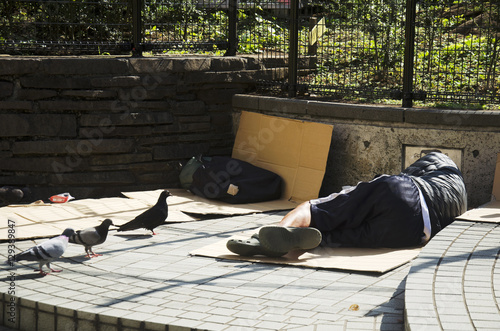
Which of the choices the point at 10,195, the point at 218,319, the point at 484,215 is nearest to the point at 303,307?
the point at 218,319

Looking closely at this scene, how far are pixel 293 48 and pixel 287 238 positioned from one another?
3732 mm

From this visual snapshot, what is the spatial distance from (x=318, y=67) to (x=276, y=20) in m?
0.79

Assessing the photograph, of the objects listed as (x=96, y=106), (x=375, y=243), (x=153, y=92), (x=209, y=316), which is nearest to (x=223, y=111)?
(x=153, y=92)

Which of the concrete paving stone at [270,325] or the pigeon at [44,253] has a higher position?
the pigeon at [44,253]

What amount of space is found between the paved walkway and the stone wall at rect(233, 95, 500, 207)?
5.01 ft

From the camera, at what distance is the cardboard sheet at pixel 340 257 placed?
5125 mm

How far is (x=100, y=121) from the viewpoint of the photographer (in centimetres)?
805

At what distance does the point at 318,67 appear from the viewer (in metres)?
8.86

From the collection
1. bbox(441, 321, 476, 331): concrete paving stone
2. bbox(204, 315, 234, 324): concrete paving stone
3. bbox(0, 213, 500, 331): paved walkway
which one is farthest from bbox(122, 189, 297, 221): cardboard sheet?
bbox(441, 321, 476, 331): concrete paving stone

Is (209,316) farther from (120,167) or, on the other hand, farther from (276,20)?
(276,20)

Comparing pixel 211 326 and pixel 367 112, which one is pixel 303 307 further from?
pixel 367 112

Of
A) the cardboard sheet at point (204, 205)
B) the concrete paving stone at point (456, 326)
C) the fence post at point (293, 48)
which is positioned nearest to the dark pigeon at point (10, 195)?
the cardboard sheet at point (204, 205)

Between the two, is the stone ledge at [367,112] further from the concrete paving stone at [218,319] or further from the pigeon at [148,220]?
the concrete paving stone at [218,319]

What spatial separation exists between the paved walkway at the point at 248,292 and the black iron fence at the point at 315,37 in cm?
264
